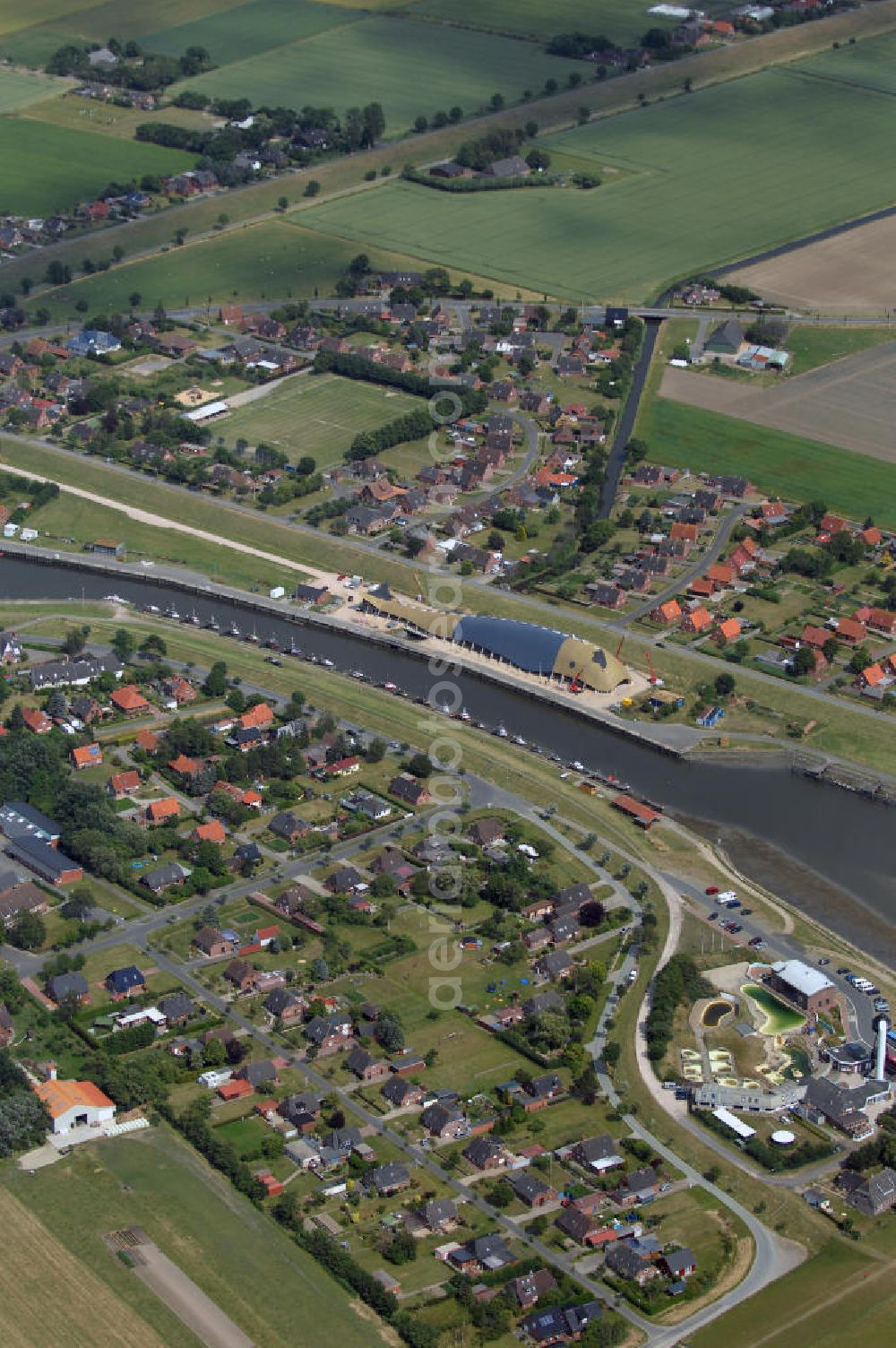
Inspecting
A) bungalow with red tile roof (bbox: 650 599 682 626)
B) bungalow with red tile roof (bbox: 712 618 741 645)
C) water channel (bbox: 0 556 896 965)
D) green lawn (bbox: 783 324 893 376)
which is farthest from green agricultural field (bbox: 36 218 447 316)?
bungalow with red tile roof (bbox: 712 618 741 645)

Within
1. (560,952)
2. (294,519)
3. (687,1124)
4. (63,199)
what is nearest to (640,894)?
Answer: (560,952)

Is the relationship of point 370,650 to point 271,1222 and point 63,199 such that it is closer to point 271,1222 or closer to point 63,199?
Result: point 271,1222

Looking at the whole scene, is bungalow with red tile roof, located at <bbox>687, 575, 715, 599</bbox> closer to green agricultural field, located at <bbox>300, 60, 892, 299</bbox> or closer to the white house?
green agricultural field, located at <bbox>300, 60, 892, 299</bbox>

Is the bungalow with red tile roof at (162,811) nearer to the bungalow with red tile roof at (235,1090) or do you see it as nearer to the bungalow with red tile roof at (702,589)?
the bungalow with red tile roof at (235,1090)

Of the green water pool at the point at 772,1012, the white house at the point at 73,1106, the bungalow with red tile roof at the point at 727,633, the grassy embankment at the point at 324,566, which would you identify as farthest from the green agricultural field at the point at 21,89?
the white house at the point at 73,1106

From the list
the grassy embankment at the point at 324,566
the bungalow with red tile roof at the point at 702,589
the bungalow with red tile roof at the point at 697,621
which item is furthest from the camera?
the bungalow with red tile roof at the point at 702,589

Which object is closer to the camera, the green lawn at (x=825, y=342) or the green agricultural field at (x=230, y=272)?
the green lawn at (x=825, y=342)

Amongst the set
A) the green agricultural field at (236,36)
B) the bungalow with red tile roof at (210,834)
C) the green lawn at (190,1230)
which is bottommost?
the green lawn at (190,1230)
